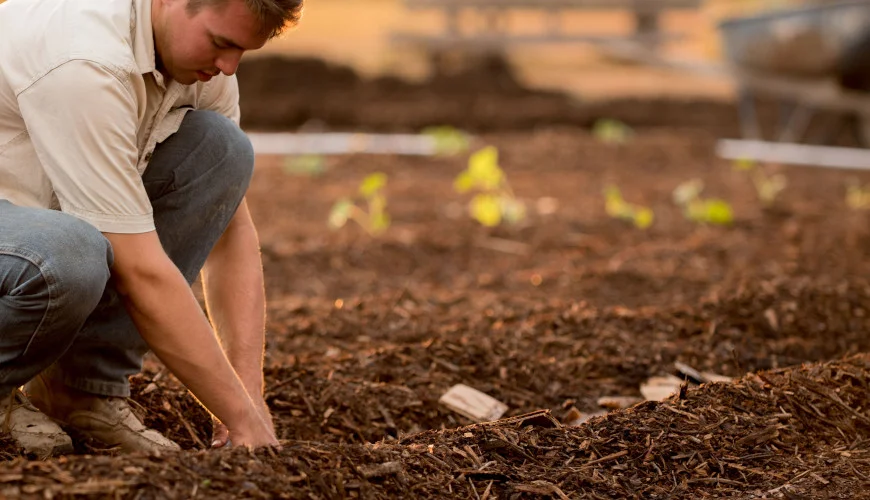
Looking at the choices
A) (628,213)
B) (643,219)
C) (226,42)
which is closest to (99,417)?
(226,42)

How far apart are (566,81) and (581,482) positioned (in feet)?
33.8

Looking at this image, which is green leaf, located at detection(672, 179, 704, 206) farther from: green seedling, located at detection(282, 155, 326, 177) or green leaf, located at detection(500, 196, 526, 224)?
green seedling, located at detection(282, 155, 326, 177)

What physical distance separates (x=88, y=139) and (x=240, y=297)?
63 centimetres

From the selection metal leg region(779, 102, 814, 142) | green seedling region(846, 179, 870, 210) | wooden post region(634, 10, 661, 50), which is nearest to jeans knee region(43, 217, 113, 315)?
green seedling region(846, 179, 870, 210)

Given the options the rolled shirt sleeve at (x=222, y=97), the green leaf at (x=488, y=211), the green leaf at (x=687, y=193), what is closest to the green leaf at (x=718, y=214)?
the green leaf at (x=687, y=193)

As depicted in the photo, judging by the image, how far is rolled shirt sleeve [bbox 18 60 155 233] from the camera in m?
1.90

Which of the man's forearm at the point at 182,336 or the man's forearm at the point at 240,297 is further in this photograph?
the man's forearm at the point at 240,297

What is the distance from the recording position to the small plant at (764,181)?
5953 millimetres

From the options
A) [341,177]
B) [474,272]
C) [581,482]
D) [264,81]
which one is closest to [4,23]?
[581,482]

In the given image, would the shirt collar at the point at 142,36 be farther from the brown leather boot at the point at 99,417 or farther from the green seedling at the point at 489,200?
the green seedling at the point at 489,200

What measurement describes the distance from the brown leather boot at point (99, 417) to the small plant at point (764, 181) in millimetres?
4369

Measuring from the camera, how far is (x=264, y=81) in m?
10.6

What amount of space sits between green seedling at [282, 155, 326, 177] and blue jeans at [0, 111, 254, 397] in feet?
13.7

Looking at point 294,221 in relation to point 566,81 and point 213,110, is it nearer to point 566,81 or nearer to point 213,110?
point 213,110
